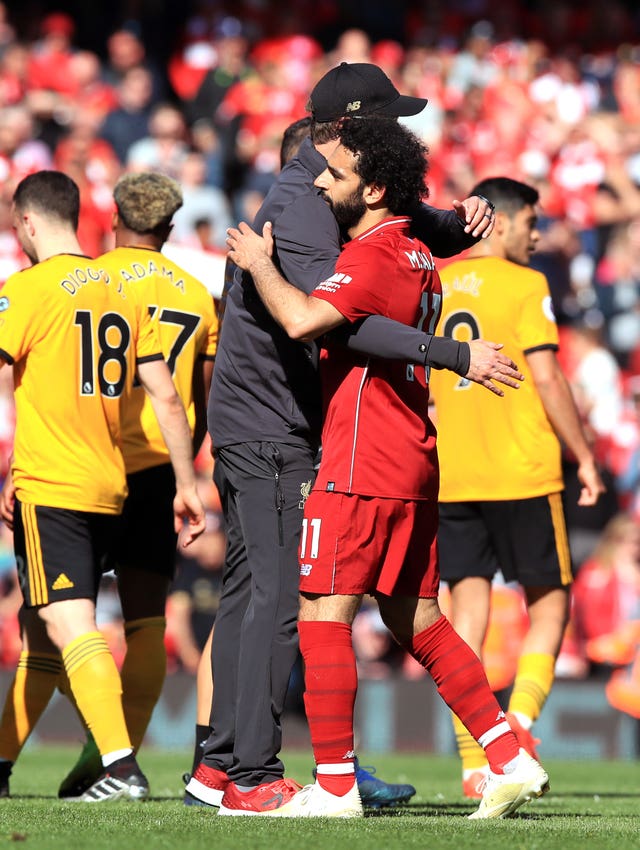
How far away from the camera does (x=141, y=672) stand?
20.4 ft

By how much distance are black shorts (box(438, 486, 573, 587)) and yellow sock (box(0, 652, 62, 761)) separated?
177 centimetres

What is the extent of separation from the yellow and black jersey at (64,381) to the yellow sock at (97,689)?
527mm

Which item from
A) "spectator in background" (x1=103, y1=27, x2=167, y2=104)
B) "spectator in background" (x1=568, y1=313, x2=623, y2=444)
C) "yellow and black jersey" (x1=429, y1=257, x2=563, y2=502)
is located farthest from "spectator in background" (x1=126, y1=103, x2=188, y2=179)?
"yellow and black jersey" (x1=429, y1=257, x2=563, y2=502)

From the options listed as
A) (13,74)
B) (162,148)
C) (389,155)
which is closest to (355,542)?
(389,155)

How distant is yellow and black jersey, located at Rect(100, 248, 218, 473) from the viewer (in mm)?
6289

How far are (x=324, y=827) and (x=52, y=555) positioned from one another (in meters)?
1.81

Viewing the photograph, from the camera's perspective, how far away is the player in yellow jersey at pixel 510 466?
21.9 ft

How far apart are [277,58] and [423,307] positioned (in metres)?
12.7

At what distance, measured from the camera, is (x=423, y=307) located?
4.85 m

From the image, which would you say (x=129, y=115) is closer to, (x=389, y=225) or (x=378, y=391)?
(x=389, y=225)

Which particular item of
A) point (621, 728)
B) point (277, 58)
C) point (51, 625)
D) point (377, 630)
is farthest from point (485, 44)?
point (51, 625)

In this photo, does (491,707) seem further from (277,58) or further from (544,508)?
(277,58)

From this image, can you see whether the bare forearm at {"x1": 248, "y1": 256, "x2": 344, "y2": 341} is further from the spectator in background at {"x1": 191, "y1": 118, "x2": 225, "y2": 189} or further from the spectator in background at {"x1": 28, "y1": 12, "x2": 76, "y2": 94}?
the spectator in background at {"x1": 28, "y1": 12, "x2": 76, "y2": 94}

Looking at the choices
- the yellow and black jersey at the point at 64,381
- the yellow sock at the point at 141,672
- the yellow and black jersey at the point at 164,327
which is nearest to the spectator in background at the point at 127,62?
the yellow and black jersey at the point at 164,327
